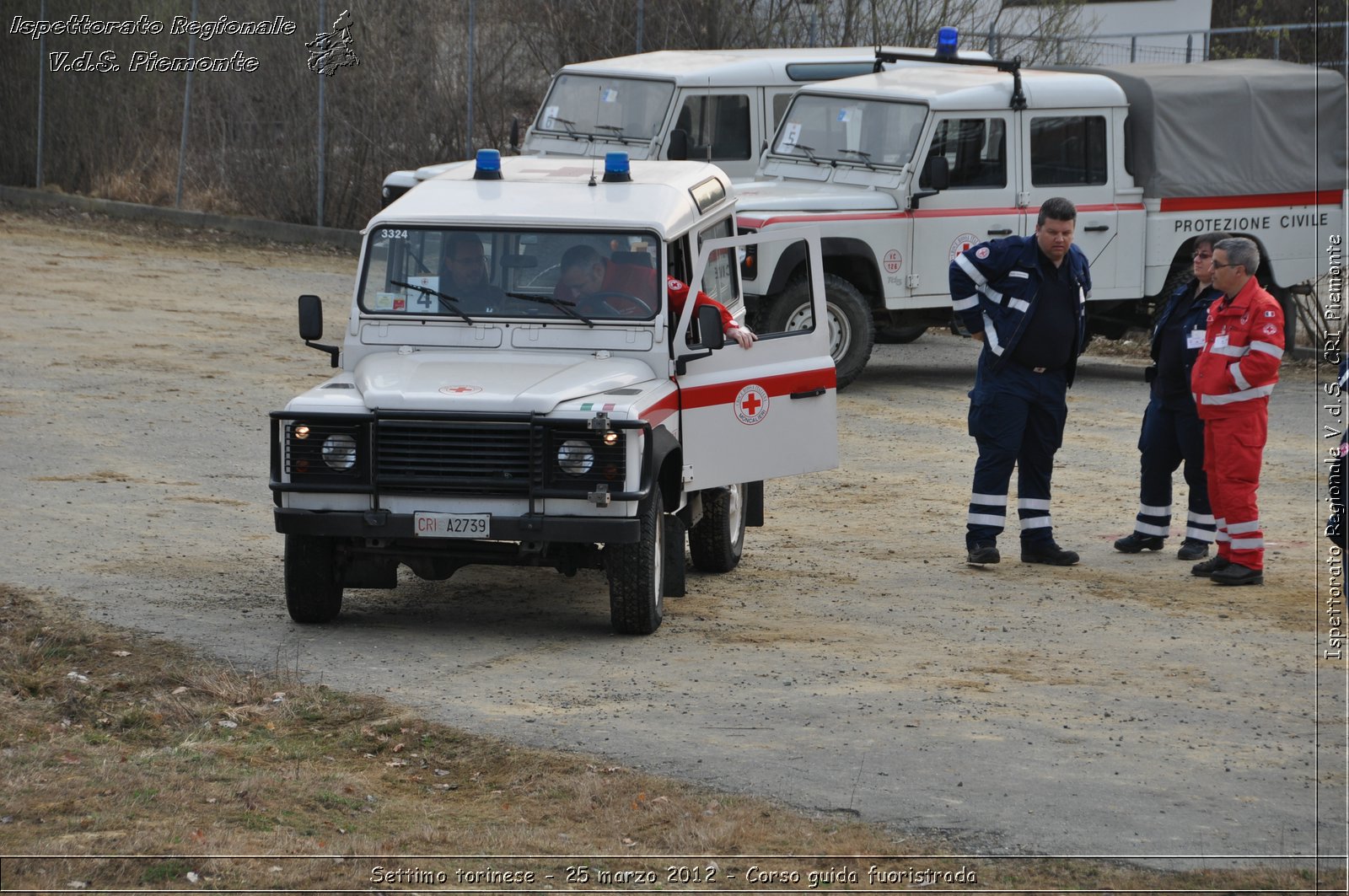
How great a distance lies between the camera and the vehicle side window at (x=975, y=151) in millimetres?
15945

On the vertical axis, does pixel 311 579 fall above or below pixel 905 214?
below

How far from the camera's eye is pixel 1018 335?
9.73 m

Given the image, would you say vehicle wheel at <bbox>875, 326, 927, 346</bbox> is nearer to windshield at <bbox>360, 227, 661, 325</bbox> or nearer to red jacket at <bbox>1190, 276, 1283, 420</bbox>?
red jacket at <bbox>1190, 276, 1283, 420</bbox>

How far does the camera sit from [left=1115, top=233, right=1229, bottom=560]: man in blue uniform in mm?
9922

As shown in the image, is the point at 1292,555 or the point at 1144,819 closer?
the point at 1144,819

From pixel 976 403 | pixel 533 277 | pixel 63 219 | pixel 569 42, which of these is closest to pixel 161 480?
pixel 533 277

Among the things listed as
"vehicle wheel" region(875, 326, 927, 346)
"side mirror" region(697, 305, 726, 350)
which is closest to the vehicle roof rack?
"vehicle wheel" region(875, 326, 927, 346)

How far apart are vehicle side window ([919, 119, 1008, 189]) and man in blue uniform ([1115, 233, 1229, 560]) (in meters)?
5.85

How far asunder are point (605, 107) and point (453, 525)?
11231 mm

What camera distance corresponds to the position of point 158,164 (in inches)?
1092

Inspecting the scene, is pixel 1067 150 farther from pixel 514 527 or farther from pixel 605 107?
pixel 514 527

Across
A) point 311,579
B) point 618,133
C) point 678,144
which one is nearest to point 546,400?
point 311,579

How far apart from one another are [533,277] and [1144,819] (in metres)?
4.21

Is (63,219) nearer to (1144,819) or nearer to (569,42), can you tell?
(569,42)
